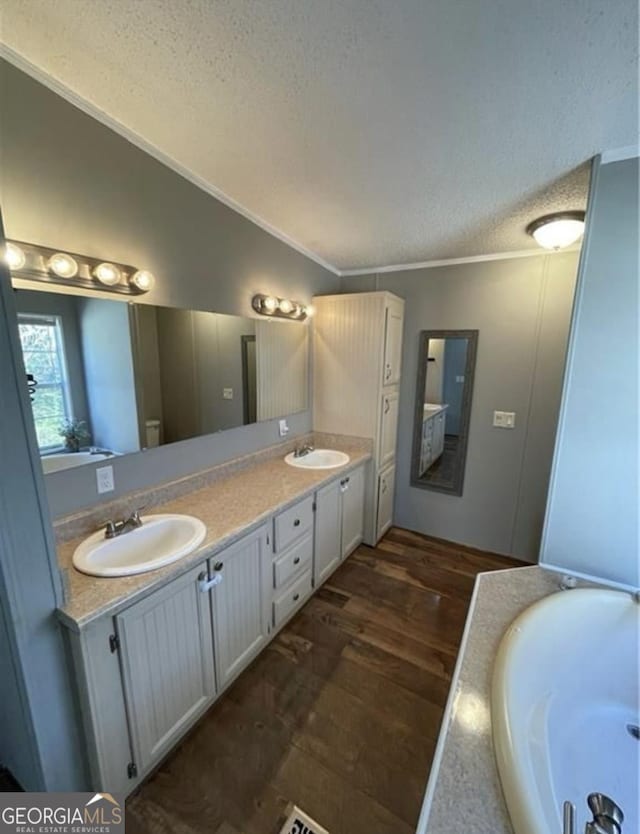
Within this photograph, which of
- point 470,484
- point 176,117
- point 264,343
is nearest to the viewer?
point 176,117

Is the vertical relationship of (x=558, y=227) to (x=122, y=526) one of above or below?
above

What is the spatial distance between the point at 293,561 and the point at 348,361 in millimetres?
1576

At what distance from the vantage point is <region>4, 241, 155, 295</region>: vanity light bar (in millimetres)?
1220

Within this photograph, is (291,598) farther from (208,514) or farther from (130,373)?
(130,373)

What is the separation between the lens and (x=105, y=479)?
1.54 meters

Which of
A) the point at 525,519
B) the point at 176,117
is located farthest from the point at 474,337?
the point at 176,117

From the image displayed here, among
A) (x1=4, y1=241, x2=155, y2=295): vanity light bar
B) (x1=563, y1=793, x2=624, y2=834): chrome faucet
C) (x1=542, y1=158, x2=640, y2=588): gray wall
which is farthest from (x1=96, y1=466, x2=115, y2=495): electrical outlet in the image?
(x1=542, y1=158, x2=640, y2=588): gray wall

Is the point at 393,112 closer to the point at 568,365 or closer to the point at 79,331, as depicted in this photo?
the point at 568,365

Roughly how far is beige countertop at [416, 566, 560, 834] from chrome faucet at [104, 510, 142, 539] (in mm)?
1321

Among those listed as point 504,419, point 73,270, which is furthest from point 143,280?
point 504,419

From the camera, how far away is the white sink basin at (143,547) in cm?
121

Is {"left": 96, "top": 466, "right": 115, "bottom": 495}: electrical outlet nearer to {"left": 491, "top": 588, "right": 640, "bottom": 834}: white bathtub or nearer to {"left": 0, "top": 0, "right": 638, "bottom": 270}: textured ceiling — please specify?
{"left": 0, "top": 0, "right": 638, "bottom": 270}: textured ceiling

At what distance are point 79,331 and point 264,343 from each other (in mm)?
1165

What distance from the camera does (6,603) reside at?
3.15 ft
